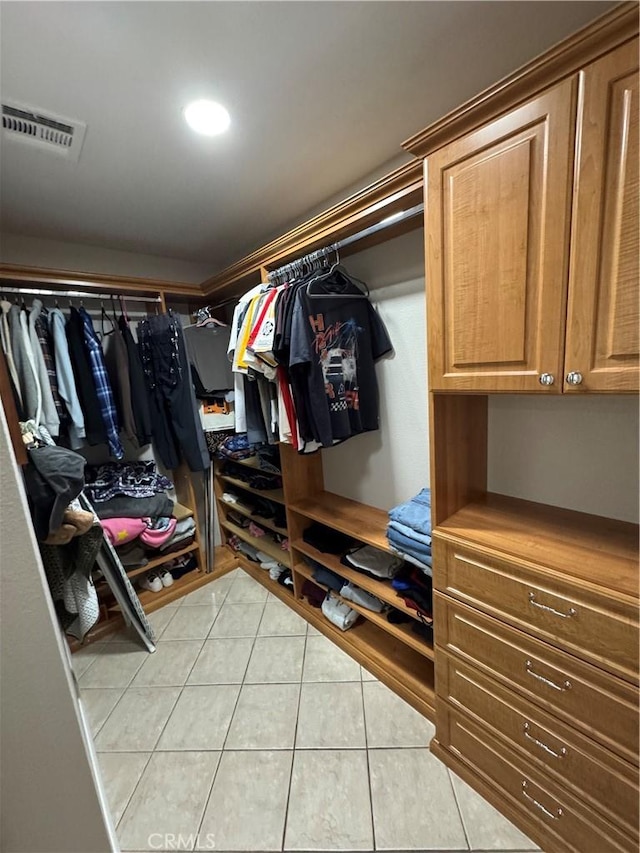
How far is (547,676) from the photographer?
37.5 inches

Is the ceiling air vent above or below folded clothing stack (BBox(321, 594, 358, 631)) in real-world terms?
above

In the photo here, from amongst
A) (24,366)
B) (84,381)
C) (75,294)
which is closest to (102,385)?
(84,381)

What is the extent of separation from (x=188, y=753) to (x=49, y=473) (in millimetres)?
1323

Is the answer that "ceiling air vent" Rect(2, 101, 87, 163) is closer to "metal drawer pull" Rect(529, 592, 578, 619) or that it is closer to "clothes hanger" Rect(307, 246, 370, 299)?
"clothes hanger" Rect(307, 246, 370, 299)

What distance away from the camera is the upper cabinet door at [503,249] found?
79cm

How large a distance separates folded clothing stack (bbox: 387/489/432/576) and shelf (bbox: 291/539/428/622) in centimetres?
28

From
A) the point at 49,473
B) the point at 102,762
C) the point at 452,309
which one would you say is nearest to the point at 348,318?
the point at 452,309

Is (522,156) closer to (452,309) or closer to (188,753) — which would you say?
(452,309)

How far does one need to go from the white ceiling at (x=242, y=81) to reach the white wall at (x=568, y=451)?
1.10 m

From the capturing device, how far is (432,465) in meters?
1.16

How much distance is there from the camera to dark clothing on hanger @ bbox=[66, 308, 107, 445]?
1.96 m

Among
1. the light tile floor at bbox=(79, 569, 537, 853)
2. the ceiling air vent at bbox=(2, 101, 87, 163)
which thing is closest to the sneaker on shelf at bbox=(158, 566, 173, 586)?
Answer: the light tile floor at bbox=(79, 569, 537, 853)

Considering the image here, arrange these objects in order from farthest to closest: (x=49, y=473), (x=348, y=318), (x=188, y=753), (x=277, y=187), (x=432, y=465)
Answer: (x=277, y=187) < (x=348, y=318) < (x=188, y=753) < (x=49, y=473) < (x=432, y=465)

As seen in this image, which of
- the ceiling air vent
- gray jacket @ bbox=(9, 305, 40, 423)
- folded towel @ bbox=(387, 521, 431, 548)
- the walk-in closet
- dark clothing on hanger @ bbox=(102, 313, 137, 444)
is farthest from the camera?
dark clothing on hanger @ bbox=(102, 313, 137, 444)
